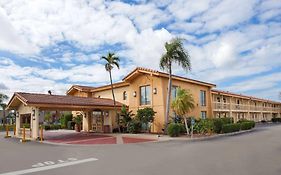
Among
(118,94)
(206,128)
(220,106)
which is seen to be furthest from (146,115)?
(220,106)

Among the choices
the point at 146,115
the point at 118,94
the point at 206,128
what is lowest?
the point at 206,128

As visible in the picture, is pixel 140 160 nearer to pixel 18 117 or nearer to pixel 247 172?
pixel 247 172

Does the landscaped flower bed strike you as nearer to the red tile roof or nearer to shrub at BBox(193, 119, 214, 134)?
shrub at BBox(193, 119, 214, 134)

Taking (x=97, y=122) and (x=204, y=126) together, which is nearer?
(x=204, y=126)

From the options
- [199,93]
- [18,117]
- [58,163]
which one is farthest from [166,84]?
[58,163]

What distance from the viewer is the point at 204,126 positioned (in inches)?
977

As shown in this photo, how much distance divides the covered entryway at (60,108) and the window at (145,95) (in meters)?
2.90

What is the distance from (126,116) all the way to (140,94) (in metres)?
3.30

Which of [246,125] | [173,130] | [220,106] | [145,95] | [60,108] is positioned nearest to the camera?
[173,130]

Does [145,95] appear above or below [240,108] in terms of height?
above

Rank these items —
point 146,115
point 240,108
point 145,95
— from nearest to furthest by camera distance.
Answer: point 146,115 → point 145,95 → point 240,108

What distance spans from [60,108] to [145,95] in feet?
29.9

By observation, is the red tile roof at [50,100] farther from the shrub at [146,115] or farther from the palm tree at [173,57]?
the palm tree at [173,57]

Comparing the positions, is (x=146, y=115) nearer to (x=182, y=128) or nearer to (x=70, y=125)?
(x=182, y=128)
